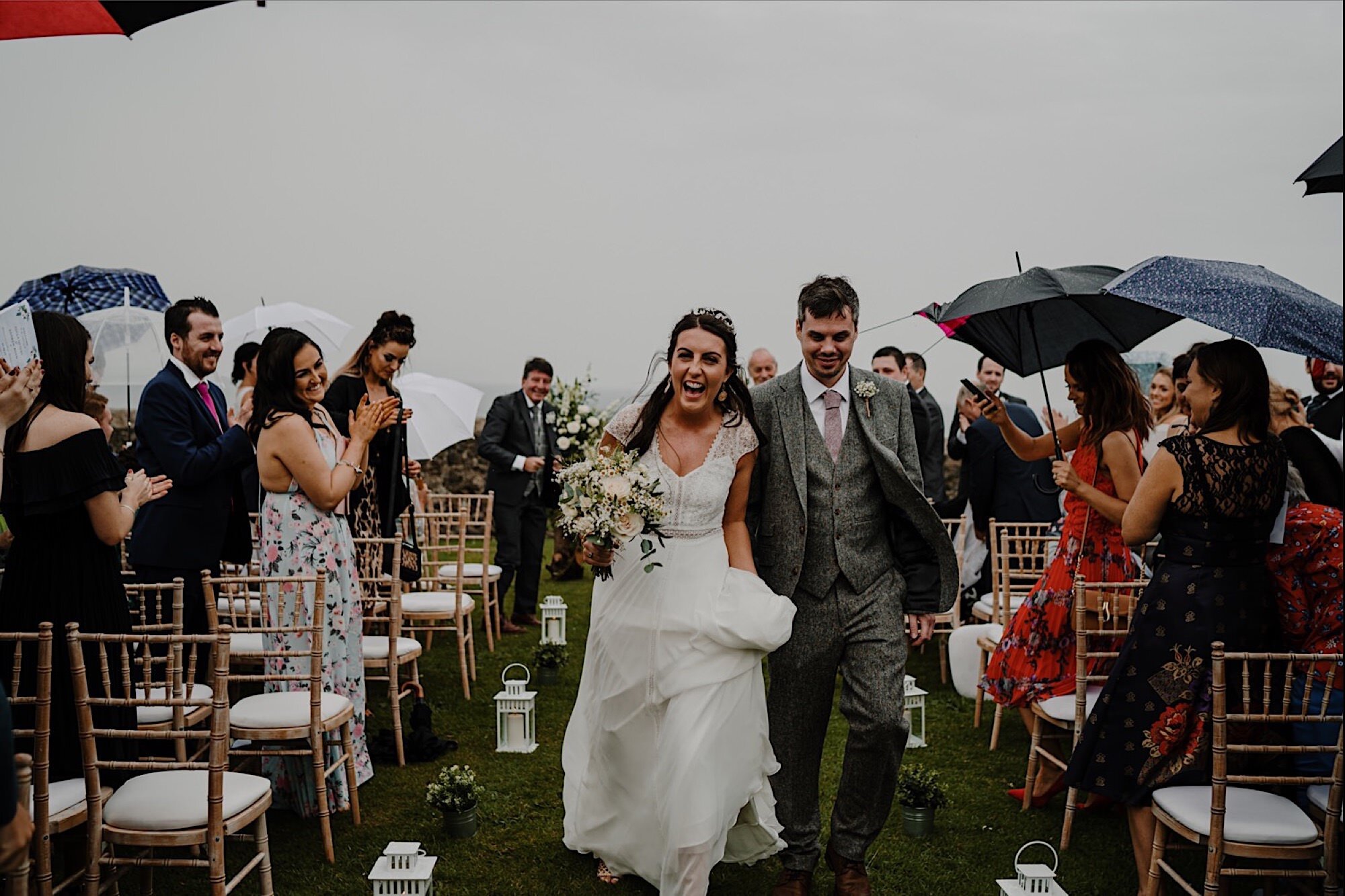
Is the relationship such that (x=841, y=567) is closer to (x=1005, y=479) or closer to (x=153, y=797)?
(x=153, y=797)

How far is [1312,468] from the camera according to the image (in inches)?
182

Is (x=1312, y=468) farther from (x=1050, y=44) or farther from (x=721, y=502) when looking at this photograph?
(x=1050, y=44)

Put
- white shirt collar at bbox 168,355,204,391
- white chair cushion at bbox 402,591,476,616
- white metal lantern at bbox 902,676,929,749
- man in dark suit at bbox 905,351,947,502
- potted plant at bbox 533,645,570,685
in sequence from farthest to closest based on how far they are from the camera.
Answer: man in dark suit at bbox 905,351,947,502, potted plant at bbox 533,645,570,685, white chair cushion at bbox 402,591,476,616, white metal lantern at bbox 902,676,929,749, white shirt collar at bbox 168,355,204,391

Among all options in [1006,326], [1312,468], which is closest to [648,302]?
[1006,326]

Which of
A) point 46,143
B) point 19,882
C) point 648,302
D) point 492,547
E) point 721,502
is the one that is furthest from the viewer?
point 492,547

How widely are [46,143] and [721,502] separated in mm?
7954

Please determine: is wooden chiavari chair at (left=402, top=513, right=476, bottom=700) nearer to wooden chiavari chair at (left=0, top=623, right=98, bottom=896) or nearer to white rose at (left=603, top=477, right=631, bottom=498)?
wooden chiavari chair at (left=0, top=623, right=98, bottom=896)

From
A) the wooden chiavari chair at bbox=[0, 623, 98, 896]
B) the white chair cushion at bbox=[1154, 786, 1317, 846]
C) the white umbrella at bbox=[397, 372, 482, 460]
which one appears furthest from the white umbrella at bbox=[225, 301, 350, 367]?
the white chair cushion at bbox=[1154, 786, 1317, 846]

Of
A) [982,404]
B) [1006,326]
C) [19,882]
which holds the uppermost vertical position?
[1006,326]

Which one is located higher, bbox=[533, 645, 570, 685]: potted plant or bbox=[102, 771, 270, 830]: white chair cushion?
bbox=[102, 771, 270, 830]: white chair cushion

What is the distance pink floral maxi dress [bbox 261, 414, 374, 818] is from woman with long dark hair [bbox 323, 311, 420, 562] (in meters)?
1.22

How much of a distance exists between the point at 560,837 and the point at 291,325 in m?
5.11

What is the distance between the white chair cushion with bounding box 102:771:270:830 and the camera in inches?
133

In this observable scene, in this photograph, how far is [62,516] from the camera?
3748 mm
